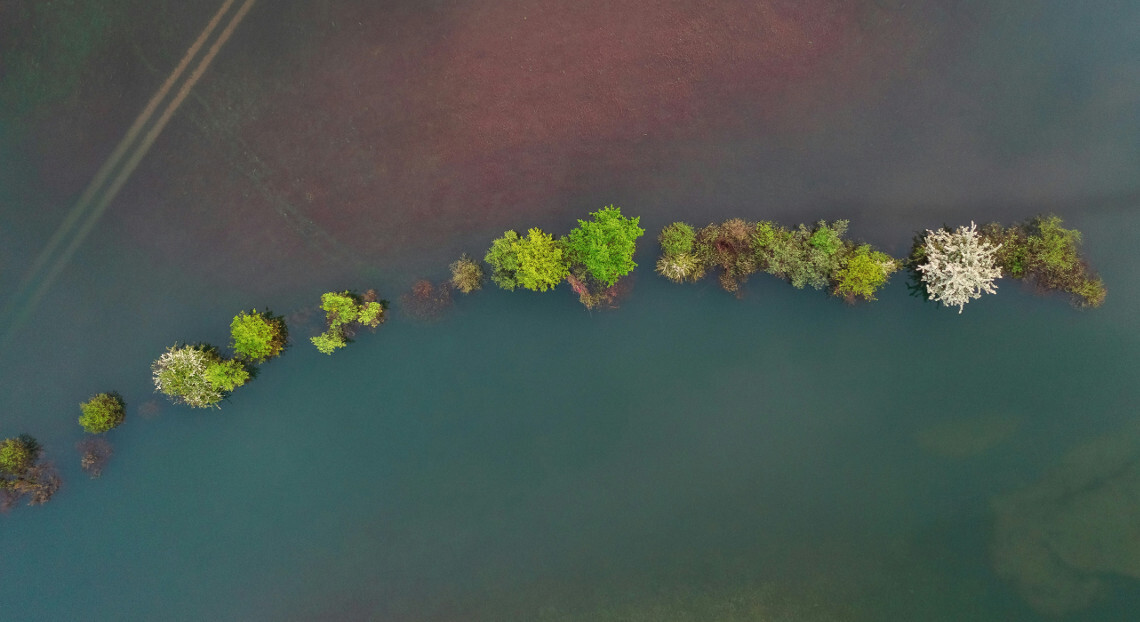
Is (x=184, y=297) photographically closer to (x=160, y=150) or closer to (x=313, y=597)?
(x=160, y=150)

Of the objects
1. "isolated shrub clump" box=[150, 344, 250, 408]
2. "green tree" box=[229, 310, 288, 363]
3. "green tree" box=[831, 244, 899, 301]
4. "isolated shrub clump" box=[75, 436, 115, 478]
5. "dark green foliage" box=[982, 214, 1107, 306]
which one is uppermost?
"dark green foliage" box=[982, 214, 1107, 306]

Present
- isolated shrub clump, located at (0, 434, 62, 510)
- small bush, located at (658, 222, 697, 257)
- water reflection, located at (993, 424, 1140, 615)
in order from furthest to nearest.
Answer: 1. isolated shrub clump, located at (0, 434, 62, 510)
2. water reflection, located at (993, 424, 1140, 615)
3. small bush, located at (658, 222, 697, 257)

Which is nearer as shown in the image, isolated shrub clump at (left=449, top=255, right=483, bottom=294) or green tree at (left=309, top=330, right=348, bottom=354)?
green tree at (left=309, top=330, right=348, bottom=354)

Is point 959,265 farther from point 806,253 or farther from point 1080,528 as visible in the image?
point 1080,528

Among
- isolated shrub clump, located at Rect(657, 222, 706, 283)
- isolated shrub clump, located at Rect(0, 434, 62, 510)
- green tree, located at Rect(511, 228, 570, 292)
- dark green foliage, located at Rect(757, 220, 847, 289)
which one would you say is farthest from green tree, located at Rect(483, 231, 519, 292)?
isolated shrub clump, located at Rect(0, 434, 62, 510)

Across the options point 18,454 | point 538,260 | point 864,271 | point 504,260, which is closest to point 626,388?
point 538,260

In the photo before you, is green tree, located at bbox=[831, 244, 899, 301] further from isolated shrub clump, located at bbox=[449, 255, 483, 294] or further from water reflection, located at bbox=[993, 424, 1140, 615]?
isolated shrub clump, located at bbox=[449, 255, 483, 294]
